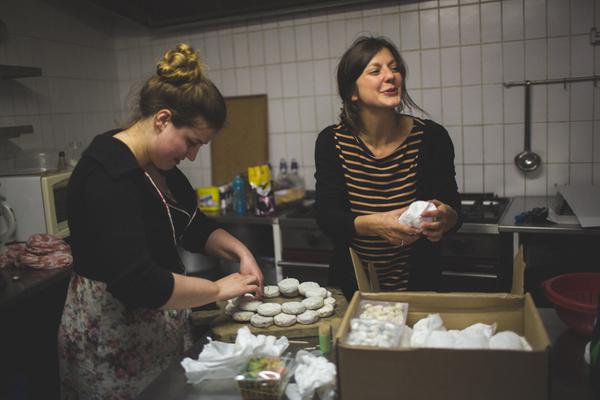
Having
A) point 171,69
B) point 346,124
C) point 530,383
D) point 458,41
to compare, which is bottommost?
point 530,383

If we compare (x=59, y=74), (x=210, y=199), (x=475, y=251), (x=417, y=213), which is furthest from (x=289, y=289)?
(x=59, y=74)

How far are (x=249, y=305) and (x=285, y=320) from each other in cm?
13

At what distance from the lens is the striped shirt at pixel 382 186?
1.62 meters

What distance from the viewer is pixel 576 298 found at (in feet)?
4.22

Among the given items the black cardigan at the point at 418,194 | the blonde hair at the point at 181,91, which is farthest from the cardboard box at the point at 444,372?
the black cardigan at the point at 418,194

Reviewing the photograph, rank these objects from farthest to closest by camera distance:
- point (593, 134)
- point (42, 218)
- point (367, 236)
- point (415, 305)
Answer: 1. point (593, 134)
2. point (42, 218)
3. point (367, 236)
4. point (415, 305)

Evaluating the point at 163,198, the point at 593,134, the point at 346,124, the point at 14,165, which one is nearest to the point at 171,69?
the point at 163,198

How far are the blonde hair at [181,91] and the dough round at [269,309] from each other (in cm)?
46

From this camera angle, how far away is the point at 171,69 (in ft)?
3.87

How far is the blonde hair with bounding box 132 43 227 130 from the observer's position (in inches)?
46.4

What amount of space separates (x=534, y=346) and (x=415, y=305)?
24 cm

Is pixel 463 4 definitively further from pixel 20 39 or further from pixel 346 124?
pixel 20 39

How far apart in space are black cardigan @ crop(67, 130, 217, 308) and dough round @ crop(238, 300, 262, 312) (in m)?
0.24

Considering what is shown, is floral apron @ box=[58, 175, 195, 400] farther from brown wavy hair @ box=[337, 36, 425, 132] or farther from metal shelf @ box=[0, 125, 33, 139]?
metal shelf @ box=[0, 125, 33, 139]
